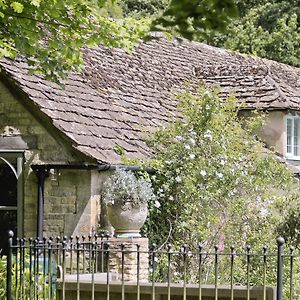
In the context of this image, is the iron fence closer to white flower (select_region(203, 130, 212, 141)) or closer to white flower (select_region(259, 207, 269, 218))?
white flower (select_region(259, 207, 269, 218))

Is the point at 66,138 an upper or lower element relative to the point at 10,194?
upper

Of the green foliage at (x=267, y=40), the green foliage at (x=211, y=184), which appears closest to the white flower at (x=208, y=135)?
the green foliage at (x=211, y=184)

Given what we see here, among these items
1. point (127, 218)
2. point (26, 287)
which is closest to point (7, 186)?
point (127, 218)

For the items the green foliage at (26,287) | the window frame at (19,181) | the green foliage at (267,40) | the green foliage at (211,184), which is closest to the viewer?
the green foliage at (26,287)

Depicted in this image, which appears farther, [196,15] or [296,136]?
[296,136]

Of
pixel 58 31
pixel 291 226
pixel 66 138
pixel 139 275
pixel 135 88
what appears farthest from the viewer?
pixel 135 88

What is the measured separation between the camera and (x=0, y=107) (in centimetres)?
1491

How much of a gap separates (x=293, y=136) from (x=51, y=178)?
696 centimetres

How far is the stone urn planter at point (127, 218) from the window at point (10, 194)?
2.05 metres

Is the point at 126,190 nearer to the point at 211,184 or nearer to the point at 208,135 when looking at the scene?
the point at 211,184

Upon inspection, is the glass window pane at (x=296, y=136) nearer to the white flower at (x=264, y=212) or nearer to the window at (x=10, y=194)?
the white flower at (x=264, y=212)

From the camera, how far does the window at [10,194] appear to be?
48.0ft

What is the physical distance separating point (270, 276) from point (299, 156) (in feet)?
23.7

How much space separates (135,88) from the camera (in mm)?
18281
